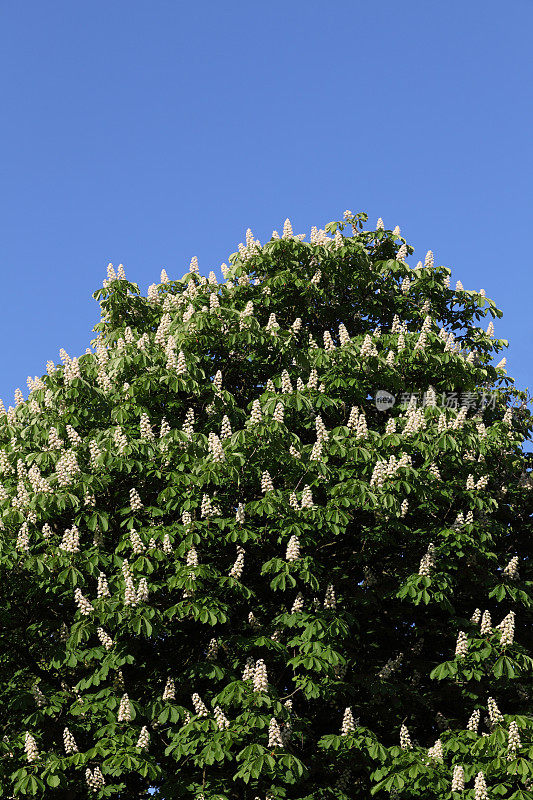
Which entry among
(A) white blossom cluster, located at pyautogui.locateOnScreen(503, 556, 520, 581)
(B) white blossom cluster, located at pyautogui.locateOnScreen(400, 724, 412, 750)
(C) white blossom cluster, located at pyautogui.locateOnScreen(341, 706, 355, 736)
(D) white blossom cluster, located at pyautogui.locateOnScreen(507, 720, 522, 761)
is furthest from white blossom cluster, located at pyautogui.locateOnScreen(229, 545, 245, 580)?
(A) white blossom cluster, located at pyautogui.locateOnScreen(503, 556, 520, 581)

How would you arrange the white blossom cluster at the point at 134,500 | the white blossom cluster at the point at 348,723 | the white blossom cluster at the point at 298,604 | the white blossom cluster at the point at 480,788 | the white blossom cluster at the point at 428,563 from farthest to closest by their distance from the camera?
the white blossom cluster at the point at 134,500 < the white blossom cluster at the point at 428,563 < the white blossom cluster at the point at 348,723 < the white blossom cluster at the point at 298,604 < the white blossom cluster at the point at 480,788

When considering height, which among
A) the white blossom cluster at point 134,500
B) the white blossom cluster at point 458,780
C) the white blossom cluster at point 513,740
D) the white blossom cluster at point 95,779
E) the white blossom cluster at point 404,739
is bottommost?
the white blossom cluster at point 458,780

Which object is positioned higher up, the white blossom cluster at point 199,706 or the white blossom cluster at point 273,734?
the white blossom cluster at point 199,706

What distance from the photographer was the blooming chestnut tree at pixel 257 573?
1010 cm

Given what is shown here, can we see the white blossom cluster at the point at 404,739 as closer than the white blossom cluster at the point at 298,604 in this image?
No

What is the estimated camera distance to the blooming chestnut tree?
1010 cm

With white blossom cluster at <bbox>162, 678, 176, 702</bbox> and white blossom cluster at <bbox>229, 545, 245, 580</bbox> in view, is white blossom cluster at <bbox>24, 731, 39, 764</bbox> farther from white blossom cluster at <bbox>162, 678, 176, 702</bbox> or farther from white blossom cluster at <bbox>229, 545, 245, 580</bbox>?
white blossom cluster at <bbox>229, 545, 245, 580</bbox>

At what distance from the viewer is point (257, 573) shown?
11.8 m

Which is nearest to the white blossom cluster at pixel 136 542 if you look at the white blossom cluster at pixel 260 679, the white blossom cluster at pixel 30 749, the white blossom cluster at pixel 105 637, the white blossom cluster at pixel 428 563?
the white blossom cluster at pixel 105 637

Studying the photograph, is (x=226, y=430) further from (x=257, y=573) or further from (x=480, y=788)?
(x=480, y=788)

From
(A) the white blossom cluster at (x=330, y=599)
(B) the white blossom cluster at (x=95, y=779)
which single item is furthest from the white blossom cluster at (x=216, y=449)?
(B) the white blossom cluster at (x=95, y=779)

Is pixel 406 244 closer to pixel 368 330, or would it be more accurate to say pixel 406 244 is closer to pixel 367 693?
pixel 368 330

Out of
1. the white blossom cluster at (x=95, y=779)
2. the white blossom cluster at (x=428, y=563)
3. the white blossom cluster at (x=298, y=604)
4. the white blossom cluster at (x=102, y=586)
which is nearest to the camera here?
the white blossom cluster at (x=95, y=779)

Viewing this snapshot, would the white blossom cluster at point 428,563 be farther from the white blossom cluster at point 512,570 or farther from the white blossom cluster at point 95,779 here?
the white blossom cluster at point 95,779
